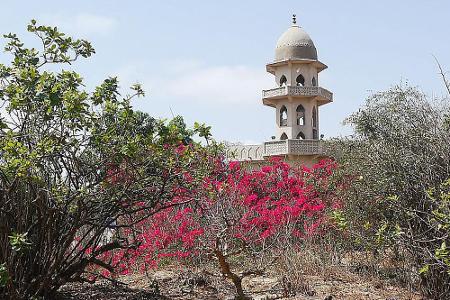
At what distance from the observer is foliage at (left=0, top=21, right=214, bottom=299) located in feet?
20.0

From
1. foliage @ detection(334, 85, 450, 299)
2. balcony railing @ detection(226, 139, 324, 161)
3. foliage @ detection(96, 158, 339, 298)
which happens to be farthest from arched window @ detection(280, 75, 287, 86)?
foliage @ detection(334, 85, 450, 299)

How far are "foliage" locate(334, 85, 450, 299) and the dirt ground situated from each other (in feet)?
2.05

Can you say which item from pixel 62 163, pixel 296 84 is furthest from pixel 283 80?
pixel 62 163

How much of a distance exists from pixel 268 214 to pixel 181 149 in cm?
412

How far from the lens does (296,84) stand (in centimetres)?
3105

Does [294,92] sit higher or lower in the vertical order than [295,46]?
lower

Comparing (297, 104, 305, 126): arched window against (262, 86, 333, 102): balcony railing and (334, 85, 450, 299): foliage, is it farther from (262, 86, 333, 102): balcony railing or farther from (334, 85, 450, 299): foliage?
(334, 85, 450, 299): foliage

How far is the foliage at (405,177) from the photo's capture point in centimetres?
776

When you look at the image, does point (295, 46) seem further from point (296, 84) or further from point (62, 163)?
point (62, 163)

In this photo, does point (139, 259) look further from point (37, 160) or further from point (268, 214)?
point (37, 160)

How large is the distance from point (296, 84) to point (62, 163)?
24848 millimetres

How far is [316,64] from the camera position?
31.4m

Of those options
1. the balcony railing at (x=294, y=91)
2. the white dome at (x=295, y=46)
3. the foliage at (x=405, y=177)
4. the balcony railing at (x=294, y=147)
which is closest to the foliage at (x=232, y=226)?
the foliage at (x=405, y=177)

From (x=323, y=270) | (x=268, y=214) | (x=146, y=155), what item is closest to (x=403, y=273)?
(x=323, y=270)
